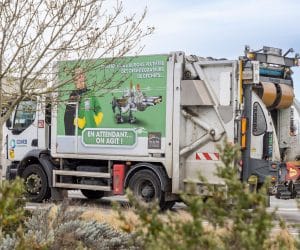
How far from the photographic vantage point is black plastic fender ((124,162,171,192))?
44.1 feet

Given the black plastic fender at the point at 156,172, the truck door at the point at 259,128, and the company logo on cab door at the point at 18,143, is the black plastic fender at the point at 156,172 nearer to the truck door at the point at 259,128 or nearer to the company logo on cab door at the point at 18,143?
the truck door at the point at 259,128

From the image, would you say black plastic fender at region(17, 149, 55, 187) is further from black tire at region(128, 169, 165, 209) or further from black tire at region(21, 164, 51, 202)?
black tire at region(128, 169, 165, 209)

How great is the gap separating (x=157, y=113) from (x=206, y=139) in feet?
3.46

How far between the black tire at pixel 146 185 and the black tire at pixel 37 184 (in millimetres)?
2457

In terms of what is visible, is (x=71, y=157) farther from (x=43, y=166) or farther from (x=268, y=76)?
(x=268, y=76)

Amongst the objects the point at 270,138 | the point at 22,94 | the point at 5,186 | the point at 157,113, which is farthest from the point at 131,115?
the point at 5,186

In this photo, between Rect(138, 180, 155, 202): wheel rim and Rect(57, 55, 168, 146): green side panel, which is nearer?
Rect(57, 55, 168, 146): green side panel

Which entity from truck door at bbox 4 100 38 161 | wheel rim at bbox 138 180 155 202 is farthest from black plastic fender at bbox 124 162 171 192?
truck door at bbox 4 100 38 161

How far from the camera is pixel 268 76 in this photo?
1419 centimetres

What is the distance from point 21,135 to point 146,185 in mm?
3785

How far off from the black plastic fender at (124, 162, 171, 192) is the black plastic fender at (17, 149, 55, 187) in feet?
7.13

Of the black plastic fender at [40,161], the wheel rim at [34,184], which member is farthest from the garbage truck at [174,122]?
the wheel rim at [34,184]

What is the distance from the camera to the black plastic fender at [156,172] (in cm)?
1343

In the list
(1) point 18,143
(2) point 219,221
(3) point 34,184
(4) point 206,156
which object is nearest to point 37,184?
(3) point 34,184
